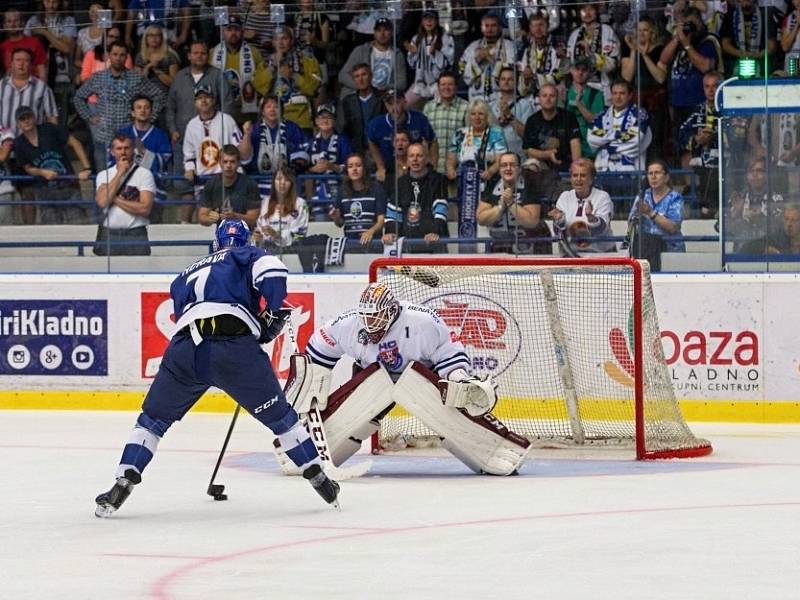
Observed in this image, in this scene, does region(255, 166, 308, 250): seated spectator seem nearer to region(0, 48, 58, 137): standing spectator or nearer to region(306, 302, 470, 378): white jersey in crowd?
region(0, 48, 58, 137): standing spectator

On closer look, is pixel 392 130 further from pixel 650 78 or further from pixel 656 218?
pixel 656 218

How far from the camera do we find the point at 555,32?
10539mm

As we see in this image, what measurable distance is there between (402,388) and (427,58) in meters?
3.54

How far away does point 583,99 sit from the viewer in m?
10.5

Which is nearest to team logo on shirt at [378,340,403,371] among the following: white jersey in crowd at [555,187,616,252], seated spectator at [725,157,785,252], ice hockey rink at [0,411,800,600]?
ice hockey rink at [0,411,800,600]

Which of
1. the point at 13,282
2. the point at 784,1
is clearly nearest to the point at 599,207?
the point at 784,1

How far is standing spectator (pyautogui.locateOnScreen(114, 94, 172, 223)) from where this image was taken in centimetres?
1125

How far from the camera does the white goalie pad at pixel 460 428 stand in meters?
7.83

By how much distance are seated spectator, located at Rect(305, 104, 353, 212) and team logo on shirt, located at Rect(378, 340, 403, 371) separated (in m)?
3.16

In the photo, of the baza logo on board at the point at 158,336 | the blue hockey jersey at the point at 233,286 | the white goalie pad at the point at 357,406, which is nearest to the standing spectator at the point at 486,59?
the baza logo on board at the point at 158,336

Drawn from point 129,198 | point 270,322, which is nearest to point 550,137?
point 129,198

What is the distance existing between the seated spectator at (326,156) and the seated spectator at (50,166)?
156 centimetres

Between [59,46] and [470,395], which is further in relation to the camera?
[59,46]

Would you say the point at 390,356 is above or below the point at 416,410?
above
